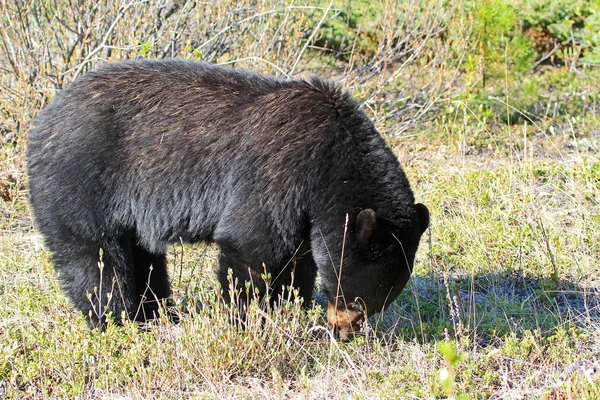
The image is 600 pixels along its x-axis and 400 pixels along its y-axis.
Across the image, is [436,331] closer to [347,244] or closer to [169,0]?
[347,244]

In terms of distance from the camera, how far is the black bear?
4.37 m

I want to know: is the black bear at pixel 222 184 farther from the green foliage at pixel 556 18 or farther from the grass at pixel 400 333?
Answer: the green foliage at pixel 556 18

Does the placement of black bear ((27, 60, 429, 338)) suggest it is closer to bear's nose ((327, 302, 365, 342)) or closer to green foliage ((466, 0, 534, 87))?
bear's nose ((327, 302, 365, 342))

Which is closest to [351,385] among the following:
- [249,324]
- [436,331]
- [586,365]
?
[249,324]

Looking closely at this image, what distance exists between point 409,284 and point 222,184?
72.3 inches

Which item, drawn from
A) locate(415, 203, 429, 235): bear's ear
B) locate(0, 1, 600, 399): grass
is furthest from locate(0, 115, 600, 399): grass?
locate(415, 203, 429, 235): bear's ear

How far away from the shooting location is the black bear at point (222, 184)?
437 centimetres

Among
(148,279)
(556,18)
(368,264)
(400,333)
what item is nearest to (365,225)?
(368,264)

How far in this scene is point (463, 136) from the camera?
7.78 m

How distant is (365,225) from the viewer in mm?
4227

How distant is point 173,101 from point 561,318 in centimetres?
277

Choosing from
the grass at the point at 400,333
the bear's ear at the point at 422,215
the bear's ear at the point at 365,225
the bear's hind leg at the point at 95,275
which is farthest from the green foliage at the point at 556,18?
the bear's hind leg at the point at 95,275

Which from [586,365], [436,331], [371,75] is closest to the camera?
[586,365]

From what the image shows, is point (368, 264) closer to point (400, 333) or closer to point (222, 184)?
point (400, 333)
